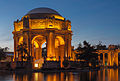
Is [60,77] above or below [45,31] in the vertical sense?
below

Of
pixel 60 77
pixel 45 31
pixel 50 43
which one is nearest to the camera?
pixel 60 77

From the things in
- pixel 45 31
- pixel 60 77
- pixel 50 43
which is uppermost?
pixel 45 31

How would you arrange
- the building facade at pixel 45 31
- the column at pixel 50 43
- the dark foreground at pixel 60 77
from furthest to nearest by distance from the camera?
the building facade at pixel 45 31, the column at pixel 50 43, the dark foreground at pixel 60 77

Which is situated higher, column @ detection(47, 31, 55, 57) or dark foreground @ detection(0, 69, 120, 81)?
column @ detection(47, 31, 55, 57)

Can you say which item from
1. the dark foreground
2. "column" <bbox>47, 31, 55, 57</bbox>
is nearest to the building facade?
"column" <bbox>47, 31, 55, 57</bbox>

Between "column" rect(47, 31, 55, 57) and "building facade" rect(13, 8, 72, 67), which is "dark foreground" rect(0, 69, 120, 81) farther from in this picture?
"column" rect(47, 31, 55, 57)

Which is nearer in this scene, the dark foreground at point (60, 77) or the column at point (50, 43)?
the dark foreground at point (60, 77)

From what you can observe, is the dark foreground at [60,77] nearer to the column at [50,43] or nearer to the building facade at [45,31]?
the building facade at [45,31]

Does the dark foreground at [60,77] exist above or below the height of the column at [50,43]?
below

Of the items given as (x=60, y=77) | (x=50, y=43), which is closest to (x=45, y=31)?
(x=50, y=43)

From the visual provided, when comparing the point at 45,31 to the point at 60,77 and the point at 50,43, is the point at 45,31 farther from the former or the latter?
the point at 60,77

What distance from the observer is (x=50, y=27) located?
237 ft

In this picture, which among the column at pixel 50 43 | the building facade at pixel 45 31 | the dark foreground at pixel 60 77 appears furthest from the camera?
the building facade at pixel 45 31

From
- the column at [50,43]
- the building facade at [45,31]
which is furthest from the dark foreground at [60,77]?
the column at [50,43]
